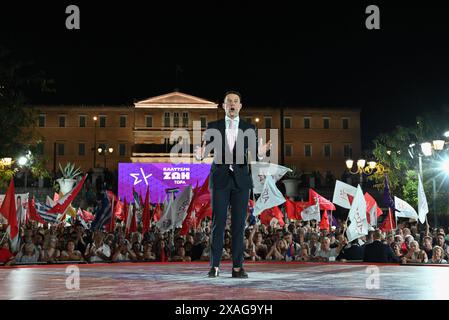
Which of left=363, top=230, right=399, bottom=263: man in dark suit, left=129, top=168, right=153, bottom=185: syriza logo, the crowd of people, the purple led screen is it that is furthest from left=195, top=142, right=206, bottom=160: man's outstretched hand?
left=129, top=168, right=153, bottom=185: syriza logo

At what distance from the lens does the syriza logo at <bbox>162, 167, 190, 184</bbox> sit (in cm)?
3816

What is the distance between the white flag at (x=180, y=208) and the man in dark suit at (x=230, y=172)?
954cm

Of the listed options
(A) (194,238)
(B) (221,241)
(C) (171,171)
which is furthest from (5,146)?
(B) (221,241)

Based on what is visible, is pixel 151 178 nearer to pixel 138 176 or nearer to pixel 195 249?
pixel 138 176

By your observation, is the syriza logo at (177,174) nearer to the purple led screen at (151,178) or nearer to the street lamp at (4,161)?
the purple led screen at (151,178)

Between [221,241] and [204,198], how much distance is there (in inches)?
479

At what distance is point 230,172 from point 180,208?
9.84 metres

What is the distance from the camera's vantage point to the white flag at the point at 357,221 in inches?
546

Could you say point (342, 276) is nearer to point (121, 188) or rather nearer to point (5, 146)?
point (5, 146)

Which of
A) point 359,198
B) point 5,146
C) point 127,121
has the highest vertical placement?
point 127,121

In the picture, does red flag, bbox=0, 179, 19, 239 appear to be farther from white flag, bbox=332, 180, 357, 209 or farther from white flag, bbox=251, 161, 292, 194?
white flag, bbox=332, 180, 357, 209

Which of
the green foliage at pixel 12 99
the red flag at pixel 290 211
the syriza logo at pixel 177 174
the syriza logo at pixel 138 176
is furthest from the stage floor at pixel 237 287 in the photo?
the syriza logo at pixel 177 174
